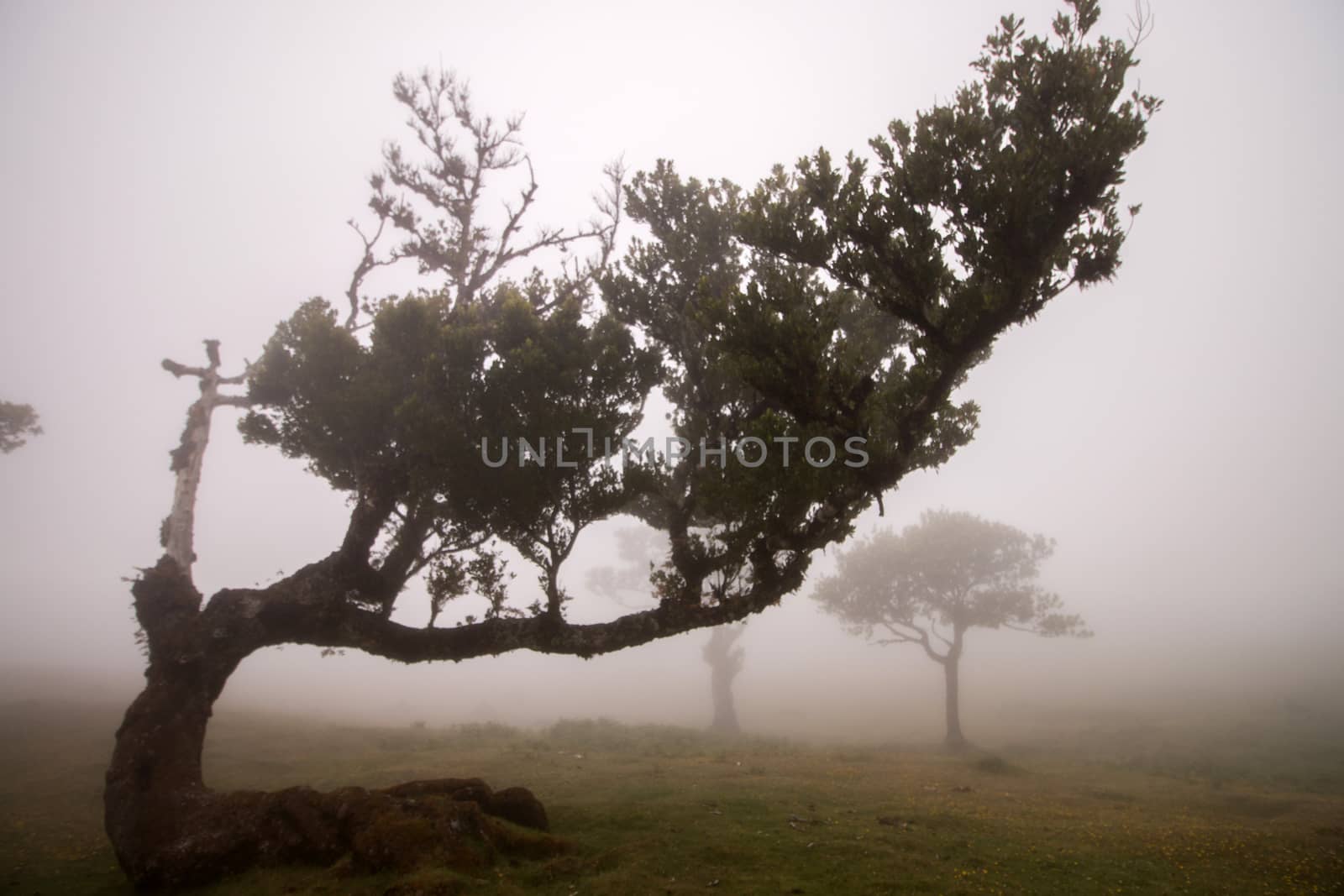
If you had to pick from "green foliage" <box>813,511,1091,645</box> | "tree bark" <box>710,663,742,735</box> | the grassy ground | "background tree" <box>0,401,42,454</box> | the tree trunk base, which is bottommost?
"tree bark" <box>710,663,742,735</box>

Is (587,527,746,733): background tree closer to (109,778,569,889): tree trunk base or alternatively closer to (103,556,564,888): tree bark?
(103,556,564,888): tree bark

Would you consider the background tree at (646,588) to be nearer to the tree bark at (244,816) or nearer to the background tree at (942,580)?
the background tree at (942,580)

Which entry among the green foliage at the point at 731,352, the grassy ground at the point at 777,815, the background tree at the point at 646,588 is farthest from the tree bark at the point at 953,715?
the green foliage at the point at 731,352

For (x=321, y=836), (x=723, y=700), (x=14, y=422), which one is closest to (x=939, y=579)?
(x=723, y=700)

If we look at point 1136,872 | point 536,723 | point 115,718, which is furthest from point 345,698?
point 1136,872

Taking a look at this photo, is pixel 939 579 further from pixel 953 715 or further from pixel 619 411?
pixel 619 411

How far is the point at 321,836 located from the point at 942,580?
44.9 meters

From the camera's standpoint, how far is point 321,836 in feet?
34.5

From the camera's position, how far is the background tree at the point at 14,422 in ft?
123

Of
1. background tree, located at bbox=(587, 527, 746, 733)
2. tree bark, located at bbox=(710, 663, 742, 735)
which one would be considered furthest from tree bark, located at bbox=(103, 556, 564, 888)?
background tree, located at bbox=(587, 527, 746, 733)

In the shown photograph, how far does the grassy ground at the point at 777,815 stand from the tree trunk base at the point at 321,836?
0.44 metres

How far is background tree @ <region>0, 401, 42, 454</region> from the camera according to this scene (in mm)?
37375

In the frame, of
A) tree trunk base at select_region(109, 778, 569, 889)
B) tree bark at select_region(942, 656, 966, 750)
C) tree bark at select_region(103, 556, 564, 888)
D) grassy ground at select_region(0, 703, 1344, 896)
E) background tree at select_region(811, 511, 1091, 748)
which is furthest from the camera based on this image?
background tree at select_region(811, 511, 1091, 748)

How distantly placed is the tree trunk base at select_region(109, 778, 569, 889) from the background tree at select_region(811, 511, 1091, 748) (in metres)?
39.5
